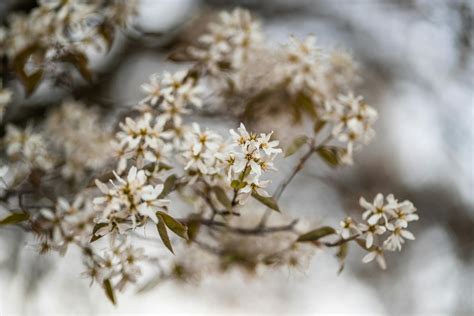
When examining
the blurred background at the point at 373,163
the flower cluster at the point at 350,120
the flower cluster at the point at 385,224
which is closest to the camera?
the flower cluster at the point at 385,224

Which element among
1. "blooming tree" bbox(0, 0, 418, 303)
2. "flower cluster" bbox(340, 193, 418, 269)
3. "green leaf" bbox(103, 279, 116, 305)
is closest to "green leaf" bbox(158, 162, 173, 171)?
"blooming tree" bbox(0, 0, 418, 303)

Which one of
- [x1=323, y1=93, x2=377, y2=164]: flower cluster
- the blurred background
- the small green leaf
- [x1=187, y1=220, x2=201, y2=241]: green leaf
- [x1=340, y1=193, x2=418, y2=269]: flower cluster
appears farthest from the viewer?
the blurred background

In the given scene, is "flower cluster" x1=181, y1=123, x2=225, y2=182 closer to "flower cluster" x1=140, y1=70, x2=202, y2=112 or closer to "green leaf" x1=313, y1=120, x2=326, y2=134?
"flower cluster" x1=140, y1=70, x2=202, y2=112

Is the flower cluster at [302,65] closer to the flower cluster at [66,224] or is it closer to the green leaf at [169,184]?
the green leaf at [169,184]

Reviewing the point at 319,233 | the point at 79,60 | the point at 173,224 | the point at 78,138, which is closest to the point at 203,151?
the point at 173,224

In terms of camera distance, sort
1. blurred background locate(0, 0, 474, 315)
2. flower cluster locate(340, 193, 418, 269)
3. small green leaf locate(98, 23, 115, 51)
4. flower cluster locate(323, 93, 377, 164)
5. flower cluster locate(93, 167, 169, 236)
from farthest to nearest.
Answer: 1. blurred background locate(0, 0, 474, 315)
2. small green leaf locate(98, 23, 115, 51)
3. flower cluster locate(323, 93, 377, 164)
4. flower cluster locate(340, 193, 418, 269)
5. flower cluster locate(93, 167, 169, 236)

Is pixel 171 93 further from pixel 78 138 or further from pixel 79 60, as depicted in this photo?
pixel 78 138

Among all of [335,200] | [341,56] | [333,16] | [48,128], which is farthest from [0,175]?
[333,16]

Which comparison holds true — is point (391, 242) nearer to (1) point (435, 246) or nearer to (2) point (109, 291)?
(2) point (109, 291)

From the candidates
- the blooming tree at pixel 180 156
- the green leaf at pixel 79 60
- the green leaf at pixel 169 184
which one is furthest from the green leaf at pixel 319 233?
the green leaf at pixel 79 60
